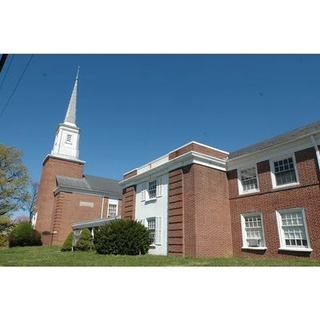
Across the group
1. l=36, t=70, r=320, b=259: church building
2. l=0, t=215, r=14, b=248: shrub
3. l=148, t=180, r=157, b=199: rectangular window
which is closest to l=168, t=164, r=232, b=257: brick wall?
l=36, t=70, r=320, b=259: church building

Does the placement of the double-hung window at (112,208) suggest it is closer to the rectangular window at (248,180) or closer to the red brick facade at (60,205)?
the red brick facade at (60,205)

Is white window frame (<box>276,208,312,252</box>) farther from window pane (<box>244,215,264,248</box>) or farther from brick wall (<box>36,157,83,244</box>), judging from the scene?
brick wall (<box>36,157,83,244</box>)

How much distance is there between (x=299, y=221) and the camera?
12586mm

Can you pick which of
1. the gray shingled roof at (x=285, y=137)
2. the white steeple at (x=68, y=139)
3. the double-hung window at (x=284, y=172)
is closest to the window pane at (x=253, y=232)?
the double-hung window at (x=284, y=172)

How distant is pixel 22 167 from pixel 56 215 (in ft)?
25.9

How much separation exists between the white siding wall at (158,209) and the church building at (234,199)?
58 millimetres

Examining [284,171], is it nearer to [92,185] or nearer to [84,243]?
[84,243]

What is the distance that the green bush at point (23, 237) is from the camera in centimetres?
2783

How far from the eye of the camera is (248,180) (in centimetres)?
1552

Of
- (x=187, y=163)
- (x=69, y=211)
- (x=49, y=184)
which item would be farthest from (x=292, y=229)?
(x=49, y=184)

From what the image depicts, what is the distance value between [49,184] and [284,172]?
29.3 m

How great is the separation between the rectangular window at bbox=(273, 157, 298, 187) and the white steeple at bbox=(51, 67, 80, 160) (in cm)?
2898

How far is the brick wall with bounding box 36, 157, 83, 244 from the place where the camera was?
32.5 m

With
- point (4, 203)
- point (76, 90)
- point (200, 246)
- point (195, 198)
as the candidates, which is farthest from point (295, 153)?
point (76, 90)
